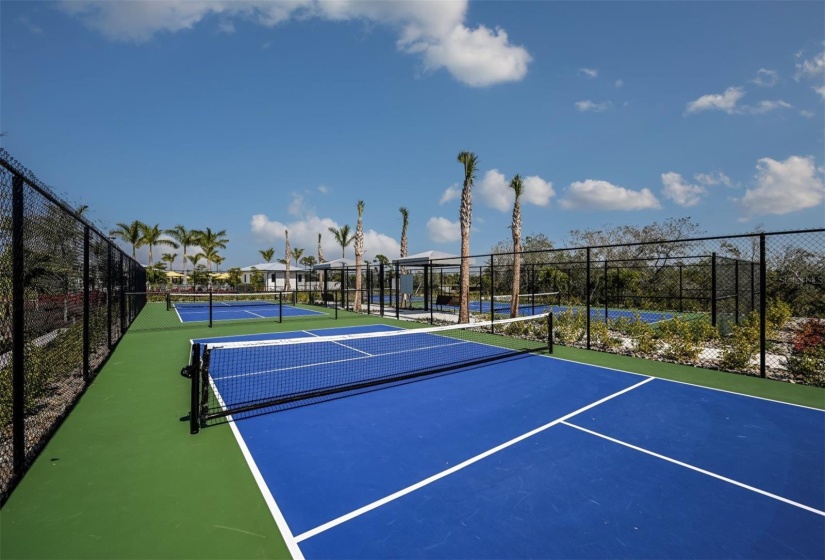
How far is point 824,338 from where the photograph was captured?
9.61 meters

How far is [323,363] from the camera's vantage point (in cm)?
945

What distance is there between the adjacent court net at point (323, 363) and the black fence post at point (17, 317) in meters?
1.58

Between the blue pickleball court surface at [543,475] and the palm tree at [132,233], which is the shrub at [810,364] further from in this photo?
the palm tree at [132,233]

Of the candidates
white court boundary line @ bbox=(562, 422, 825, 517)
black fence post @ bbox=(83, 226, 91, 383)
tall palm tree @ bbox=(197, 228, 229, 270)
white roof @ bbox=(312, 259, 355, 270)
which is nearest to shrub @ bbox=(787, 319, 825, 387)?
white court boundary line @ bbox=(562, 422, 825, 517)

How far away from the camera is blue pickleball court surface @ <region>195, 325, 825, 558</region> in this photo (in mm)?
3143

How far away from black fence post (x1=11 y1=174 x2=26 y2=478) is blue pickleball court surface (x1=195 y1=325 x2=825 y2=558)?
2.17 m

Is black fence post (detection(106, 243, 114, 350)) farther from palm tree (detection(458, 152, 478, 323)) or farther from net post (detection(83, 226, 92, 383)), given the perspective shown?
palm tree (detection(458, 152, 478, 323))

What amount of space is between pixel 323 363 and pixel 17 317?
20.3 feet

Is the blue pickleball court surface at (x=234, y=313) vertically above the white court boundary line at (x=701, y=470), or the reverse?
the blue pickleball court surface at (x=234, y=313)

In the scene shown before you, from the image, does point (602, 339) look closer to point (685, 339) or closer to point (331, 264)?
point (685, 339)

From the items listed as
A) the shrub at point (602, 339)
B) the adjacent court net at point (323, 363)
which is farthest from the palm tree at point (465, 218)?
the shrub at point (602, 339)

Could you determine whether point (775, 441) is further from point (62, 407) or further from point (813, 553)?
point (62, 407)

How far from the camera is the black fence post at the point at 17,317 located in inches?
148

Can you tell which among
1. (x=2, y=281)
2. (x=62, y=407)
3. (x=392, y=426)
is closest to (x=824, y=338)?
(x=392, y=426)
